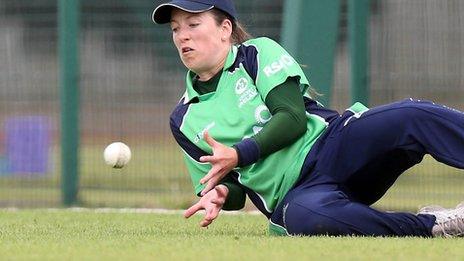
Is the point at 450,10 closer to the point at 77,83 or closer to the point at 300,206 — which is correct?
the point at 77,83

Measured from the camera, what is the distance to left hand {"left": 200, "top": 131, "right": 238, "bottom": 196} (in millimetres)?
5125

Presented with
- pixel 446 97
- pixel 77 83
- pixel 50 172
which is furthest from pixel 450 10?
pixel 50 172

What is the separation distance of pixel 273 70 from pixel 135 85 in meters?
4.90

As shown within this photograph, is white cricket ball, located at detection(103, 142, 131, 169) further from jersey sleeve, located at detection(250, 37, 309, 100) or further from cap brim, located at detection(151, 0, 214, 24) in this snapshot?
jersey sleeve, located at detection(250, 37, 309, 100)

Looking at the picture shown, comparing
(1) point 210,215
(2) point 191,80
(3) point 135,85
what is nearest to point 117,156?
(2) point 191,80

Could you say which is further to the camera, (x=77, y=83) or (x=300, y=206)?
(x=77, y=83)

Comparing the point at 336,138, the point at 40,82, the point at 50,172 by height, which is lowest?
the point at 50,172

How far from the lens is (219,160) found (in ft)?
16.9

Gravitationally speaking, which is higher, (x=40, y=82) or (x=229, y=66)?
(x=229, y=66)

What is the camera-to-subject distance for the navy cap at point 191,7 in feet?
18.3

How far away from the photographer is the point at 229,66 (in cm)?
567

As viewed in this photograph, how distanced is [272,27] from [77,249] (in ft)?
18.4

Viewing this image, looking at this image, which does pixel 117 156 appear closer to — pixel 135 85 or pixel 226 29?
pixel 226 29

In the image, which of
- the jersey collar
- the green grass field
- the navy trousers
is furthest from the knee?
the jersey collar
